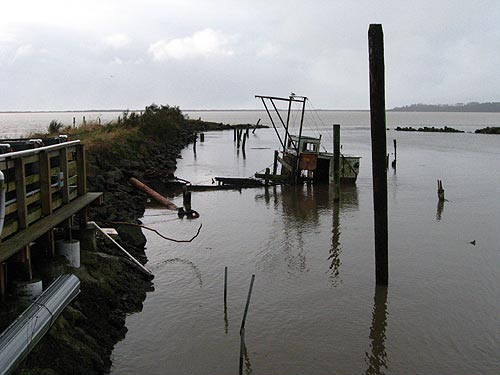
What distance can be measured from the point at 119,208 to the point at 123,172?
5.01 metres

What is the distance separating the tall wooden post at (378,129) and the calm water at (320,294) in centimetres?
154

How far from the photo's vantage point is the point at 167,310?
9.72 meters

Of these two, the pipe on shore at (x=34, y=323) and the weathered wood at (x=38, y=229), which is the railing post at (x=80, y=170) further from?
the pipe on shore at (x=34, y=323)

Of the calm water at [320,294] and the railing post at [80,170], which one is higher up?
the railing post at [80,170]

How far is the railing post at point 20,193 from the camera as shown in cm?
691

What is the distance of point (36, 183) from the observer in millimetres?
8047

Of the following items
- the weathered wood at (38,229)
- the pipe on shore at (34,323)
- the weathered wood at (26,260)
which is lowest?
the pipe on shore at (34,323)

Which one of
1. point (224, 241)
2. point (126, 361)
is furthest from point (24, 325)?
point (224, 241)

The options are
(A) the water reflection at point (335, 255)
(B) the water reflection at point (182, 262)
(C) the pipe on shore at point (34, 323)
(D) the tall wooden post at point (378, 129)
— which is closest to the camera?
(C) the pipe on shore at point (34, 323)

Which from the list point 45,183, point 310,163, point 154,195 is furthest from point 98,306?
point 310,163

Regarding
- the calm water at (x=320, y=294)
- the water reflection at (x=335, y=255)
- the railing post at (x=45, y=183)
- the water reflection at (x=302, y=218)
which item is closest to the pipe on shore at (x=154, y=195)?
the calm water at (x=320, y=294)

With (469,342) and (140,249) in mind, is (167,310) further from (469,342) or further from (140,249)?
(469,342)

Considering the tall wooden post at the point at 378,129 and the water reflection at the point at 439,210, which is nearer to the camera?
the tall wooden post at the point at 378,129

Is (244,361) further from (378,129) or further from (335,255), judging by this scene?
(335,255)
